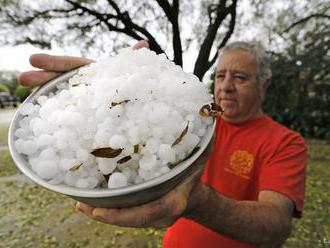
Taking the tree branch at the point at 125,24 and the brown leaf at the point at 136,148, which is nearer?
the brown leaf at the point at 136,148

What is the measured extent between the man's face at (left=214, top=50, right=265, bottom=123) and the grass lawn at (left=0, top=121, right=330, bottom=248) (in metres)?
2.86

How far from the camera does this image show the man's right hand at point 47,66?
1.22 m

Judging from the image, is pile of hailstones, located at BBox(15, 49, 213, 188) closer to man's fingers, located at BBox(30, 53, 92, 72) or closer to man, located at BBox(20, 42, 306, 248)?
man, located at BBox(20, 42, 306, 248)

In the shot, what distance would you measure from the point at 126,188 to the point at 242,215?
792 mm

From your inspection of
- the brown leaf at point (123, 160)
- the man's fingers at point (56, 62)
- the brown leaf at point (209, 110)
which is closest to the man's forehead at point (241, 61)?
the man's fingers at point (56, 62)

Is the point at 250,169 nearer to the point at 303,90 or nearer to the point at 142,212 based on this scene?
the point at 142,212

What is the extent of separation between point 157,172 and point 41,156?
1.09 feet

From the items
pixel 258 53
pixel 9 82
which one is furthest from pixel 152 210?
pixel 9 82

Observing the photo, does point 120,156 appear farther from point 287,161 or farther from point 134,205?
point 287,161

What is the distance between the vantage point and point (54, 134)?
897mm

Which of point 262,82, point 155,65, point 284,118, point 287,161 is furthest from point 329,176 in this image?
point 155,65

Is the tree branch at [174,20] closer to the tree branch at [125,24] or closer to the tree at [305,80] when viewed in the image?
the tree branch at [125,24]

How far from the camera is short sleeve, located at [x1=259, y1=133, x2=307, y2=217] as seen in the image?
66.0 inches

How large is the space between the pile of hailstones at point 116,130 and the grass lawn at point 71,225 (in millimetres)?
3897
